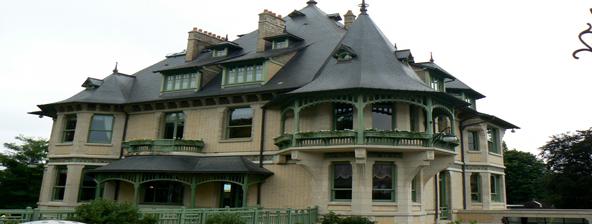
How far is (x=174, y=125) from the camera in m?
29.0

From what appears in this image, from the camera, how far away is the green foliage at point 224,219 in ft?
51.8

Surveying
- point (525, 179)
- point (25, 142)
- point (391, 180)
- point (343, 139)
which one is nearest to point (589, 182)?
point (525, 179)

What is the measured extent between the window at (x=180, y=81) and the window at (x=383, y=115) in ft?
37.3

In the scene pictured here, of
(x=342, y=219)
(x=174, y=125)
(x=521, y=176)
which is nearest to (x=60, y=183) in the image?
(x=174, y=125)

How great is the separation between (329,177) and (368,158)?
2141 millimetres

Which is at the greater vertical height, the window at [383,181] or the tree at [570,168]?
the tree at [570,168]

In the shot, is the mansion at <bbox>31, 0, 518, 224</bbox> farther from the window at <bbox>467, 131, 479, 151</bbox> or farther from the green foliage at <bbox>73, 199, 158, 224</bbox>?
the green foliage at <bbox>73, 199, 158, 224</bbox>

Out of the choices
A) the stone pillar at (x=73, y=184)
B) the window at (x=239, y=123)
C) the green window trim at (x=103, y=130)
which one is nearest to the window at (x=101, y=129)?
the green window trim at (x=103, y=130)

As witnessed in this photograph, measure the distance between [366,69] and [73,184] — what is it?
735 inches

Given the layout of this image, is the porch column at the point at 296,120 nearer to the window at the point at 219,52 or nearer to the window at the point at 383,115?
the window at the point at 383,115

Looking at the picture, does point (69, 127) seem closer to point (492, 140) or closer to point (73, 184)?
point (73, 184)

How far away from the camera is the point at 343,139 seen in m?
21.2

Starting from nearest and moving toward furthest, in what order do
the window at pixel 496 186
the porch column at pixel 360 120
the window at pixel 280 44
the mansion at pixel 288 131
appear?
the porch column at pixel 360 120
the mansion at pixel 288 131
the window at pixel 280 44
the window at pixel 496 186

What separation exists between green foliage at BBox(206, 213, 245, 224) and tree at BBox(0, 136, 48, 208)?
31.9m
